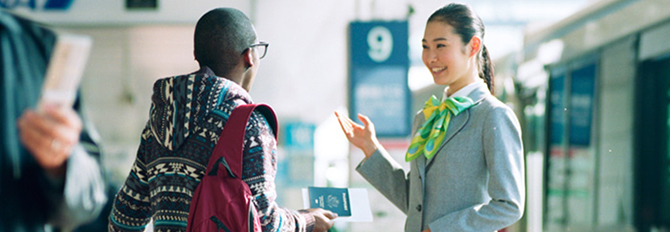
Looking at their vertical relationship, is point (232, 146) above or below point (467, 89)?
below

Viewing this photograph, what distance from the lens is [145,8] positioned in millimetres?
4590

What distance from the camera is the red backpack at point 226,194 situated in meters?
1.74

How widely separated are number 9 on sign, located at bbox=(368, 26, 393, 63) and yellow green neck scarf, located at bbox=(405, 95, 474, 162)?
3590mm

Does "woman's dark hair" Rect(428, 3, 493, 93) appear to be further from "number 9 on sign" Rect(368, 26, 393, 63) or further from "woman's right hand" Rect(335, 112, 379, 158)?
"number 9 on sign" Rect(368, 26, 393, 63)

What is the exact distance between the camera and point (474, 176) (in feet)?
6.31

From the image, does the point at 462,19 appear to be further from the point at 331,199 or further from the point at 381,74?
the point at 381,74

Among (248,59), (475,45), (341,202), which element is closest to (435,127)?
(475,45)

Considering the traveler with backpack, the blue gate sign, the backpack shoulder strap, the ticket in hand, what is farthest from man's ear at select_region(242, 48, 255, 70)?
the blue gate sign

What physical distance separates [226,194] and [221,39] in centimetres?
41

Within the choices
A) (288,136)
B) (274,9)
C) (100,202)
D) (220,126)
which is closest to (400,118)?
(288,136)

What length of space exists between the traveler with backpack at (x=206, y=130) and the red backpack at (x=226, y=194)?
18mm

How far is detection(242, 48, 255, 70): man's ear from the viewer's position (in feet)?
6.30

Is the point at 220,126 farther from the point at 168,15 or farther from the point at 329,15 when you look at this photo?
the point at 329,15

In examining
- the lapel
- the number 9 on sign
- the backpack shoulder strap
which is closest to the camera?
the backpack shoulder strap
